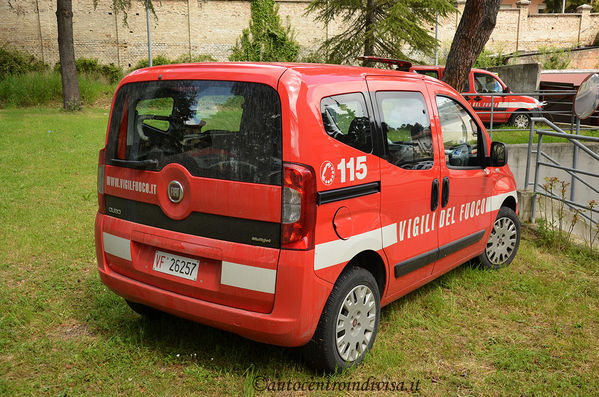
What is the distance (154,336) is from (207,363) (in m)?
0.60

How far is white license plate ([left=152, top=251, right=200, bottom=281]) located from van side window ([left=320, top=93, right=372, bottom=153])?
Result: 1.14 metres

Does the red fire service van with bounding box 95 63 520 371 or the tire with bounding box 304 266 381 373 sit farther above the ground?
the red fire service van with bounding box 95 63 520 371

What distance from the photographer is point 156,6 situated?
37.1 m

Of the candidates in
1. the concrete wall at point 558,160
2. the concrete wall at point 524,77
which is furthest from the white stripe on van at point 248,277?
the concrete wall at point 524,77

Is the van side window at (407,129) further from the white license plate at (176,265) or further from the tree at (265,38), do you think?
the tree at (265,38)

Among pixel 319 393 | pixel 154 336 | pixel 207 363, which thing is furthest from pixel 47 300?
pixel 319 393

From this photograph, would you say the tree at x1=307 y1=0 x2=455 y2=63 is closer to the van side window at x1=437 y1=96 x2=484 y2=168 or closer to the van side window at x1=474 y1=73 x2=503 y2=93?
the van side window at x1=474 y1=73 x2=503 y2=93

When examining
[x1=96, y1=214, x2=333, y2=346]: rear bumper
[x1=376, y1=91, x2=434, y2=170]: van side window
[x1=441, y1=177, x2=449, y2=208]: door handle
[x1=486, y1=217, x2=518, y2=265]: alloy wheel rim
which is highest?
[x1=376, y1=91, x2=434, y2=170]: van side window

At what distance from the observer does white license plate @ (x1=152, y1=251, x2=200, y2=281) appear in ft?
10.8

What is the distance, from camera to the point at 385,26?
26219 millimetres

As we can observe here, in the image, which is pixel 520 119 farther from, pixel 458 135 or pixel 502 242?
pixel 458 135

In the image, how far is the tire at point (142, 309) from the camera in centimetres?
414

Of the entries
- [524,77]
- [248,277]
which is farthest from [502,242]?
[524,77]

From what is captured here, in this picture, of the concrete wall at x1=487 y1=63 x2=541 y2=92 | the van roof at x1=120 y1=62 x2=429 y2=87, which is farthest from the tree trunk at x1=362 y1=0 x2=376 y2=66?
the van roof at x1=120 y1=62 x2=429 y2=87
